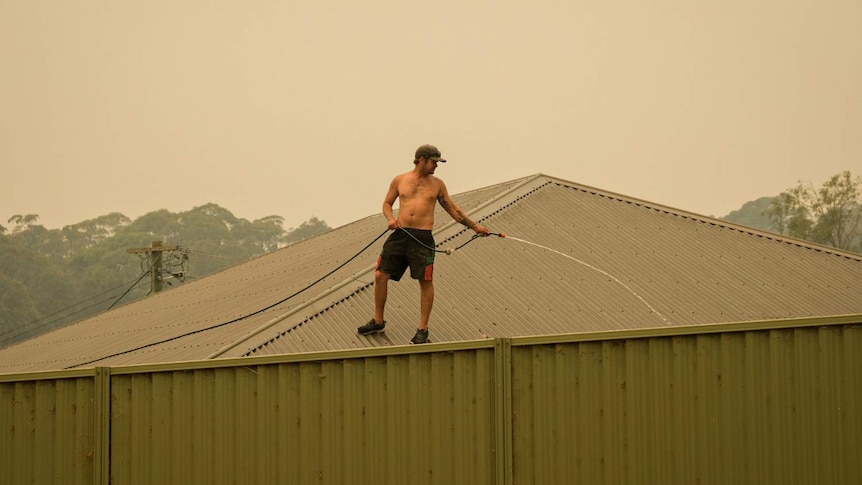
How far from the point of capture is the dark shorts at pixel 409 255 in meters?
11.9

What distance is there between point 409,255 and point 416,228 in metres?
0.31

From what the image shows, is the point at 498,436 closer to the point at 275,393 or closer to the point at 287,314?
the point at 275,393

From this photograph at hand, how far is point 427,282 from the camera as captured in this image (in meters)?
12.0

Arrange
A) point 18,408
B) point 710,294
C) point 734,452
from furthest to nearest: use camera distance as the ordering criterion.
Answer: point 710,294 < point 18,408 < point 734,452

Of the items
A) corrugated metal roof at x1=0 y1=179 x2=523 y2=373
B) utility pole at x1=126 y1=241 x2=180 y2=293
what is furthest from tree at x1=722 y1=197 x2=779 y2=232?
corrugated metal roof at x1=0 y1=179 x2=523 y2=373

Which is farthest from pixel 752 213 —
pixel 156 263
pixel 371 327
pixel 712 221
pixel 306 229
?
pixel 371 327

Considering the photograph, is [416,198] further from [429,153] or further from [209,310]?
[209,310]

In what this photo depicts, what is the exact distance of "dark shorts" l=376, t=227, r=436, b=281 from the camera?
11.9 metres

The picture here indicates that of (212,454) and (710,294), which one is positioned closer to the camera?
(212,454)

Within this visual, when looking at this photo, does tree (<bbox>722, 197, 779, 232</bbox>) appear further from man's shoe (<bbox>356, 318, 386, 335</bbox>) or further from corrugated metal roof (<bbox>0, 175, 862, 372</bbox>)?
man's shoe (<bbox>356, 318, 386, 335</bbox>)

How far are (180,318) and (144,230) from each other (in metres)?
134

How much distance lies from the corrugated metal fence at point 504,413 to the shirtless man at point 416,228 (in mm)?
3205

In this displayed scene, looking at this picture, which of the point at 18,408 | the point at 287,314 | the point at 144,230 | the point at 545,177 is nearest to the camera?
the point at 18,408

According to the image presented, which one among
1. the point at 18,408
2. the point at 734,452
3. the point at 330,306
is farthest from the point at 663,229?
the point at 18,408
